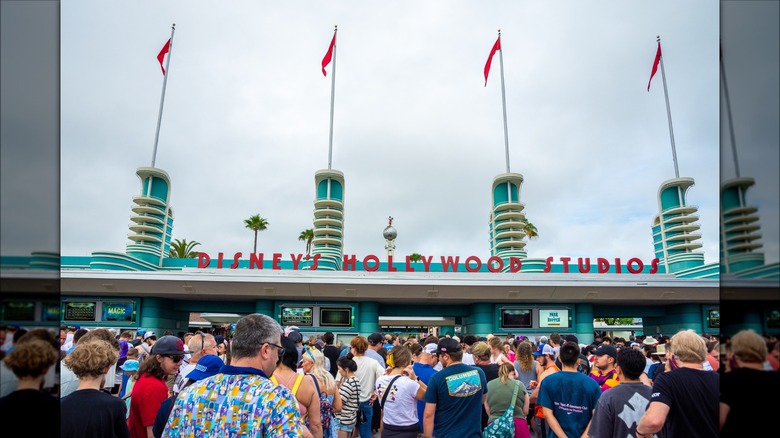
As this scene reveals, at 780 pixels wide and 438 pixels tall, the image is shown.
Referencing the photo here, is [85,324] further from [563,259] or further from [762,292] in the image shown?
[762,292]

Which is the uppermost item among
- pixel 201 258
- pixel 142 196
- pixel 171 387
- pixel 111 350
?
pixel 142 196

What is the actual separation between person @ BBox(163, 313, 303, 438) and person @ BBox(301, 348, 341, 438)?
3.86 m

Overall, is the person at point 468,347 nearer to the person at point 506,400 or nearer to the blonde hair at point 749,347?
the person at point 506,400

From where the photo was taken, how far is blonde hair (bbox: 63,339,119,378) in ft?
13.7

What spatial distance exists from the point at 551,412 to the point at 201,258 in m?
29.7

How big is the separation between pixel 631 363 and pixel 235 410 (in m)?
4.15

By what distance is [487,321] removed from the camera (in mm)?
32312

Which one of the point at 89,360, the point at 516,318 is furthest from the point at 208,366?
the point at 516,318

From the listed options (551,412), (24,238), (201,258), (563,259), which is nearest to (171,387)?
(551,412)

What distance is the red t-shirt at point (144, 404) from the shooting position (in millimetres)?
5468

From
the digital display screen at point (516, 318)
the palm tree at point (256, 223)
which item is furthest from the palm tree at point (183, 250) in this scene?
the digital display screen at point (516, 318)

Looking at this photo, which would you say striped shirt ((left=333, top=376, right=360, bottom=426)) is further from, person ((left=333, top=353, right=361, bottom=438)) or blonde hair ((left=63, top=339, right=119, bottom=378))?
blonde hair ((left=63, top=339, right=119, bottom=378))

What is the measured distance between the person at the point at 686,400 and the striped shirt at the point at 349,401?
4284 millimetres

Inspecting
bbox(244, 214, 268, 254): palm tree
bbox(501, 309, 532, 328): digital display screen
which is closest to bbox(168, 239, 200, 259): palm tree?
bbox(244, 214, 268, 254): palm tree
